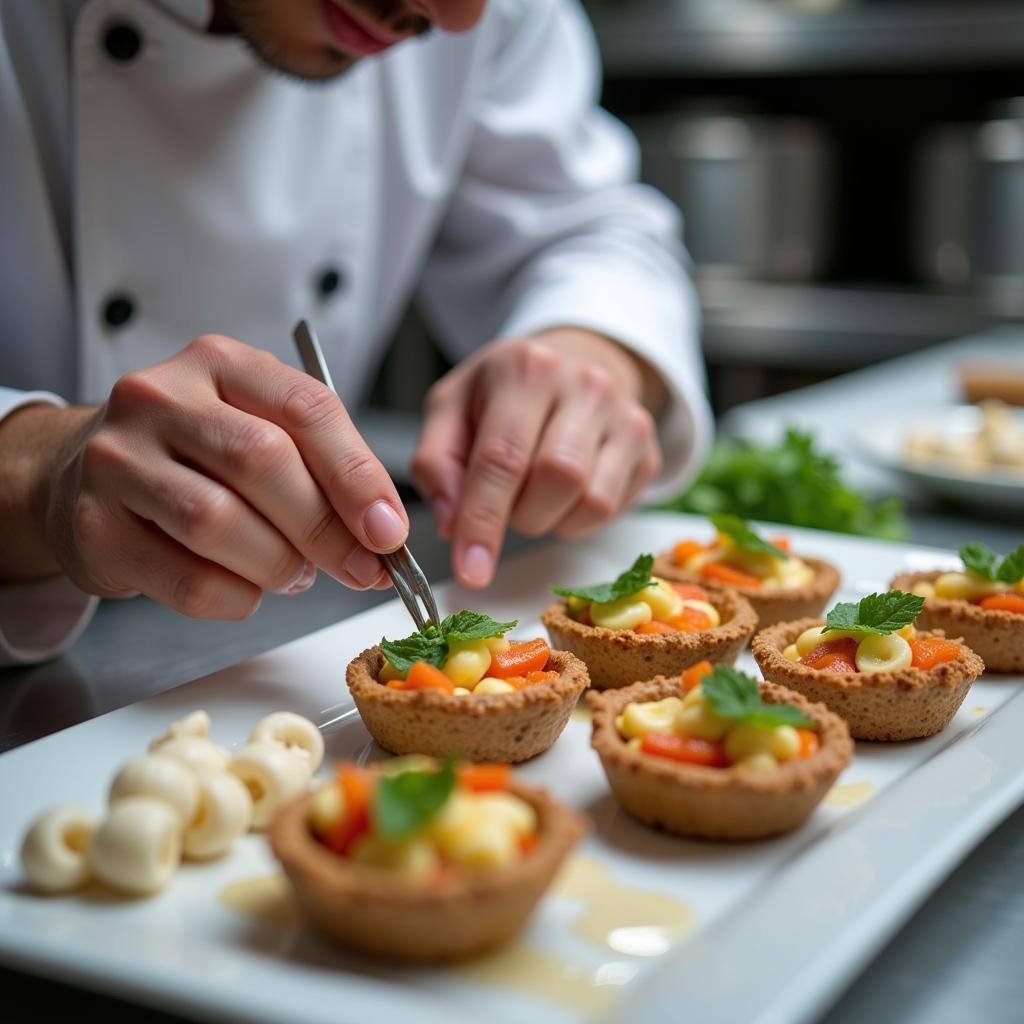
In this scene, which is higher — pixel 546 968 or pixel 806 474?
pixel 546 968

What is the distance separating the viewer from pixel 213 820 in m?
1.18

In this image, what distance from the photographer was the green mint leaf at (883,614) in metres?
1.59

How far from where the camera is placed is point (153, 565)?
1.52 meters

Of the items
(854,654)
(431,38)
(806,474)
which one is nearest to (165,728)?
(854,654)

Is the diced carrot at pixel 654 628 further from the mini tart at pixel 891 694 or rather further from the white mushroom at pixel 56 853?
the white mushroom at pixel 56 853

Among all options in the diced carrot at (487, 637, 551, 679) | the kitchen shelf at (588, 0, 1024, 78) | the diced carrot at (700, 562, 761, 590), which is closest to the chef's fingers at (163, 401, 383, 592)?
the diced carrot at (487, 637, 551, 679)

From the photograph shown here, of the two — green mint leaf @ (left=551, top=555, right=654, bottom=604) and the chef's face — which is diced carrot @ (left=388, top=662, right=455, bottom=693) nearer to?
green mint leaf @ (left=551, top=555, right=654, bottom=604)

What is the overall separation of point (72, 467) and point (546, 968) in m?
0.86

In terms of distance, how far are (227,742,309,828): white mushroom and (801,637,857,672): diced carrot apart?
2.16 feet

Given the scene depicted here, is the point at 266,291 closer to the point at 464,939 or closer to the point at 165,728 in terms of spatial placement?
the point at 165,728

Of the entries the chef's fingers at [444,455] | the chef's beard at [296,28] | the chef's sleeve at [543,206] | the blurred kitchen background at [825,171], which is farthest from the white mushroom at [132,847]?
the blurred kitchen background at [825,171]

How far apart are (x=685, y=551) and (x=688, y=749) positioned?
2.60 ft

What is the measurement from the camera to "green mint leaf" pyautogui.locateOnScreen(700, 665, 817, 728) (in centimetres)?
129

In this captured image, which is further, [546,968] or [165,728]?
[165,728]
